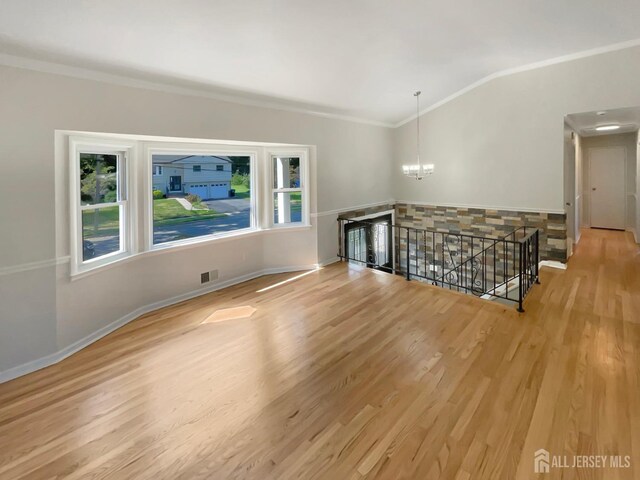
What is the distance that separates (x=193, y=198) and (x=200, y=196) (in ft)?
0.37

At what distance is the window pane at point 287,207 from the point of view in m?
5.93

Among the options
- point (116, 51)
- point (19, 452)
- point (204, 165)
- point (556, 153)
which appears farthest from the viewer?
point (556, 153)

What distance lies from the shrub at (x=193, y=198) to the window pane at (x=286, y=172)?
1314 mm

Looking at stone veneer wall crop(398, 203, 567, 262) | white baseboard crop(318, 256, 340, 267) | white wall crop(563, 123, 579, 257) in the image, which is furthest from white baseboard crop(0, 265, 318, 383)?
white wall crop(563, 123, 579, 257)

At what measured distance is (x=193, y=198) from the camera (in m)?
4.97

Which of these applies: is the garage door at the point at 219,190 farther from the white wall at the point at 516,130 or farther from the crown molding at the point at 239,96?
the white wall at the point at 516,130

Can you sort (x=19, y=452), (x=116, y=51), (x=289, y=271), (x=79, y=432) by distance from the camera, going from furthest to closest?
(x=289, y=271) → (x=116, y=51) → (x=79, y=432) → (x=19, y=452)

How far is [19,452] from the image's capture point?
2145mm

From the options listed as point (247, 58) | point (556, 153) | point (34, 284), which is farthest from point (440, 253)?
point (34, 284)

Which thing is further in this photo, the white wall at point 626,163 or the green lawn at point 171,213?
the white wall at point 626,163

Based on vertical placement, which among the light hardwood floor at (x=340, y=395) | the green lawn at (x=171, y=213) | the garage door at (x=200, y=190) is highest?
the garage door at (x=200, y=190)

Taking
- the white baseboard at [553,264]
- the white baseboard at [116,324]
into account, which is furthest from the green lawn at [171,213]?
the white baseboard at [553,264]

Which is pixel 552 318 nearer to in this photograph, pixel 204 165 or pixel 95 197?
pixel 204 165

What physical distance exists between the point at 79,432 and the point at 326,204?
475 cm
